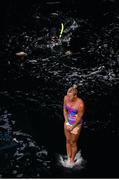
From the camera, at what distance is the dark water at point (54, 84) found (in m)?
11.1

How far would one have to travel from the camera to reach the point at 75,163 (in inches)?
427

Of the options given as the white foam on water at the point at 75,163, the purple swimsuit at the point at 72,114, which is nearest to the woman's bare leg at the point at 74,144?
the white foam on water at the point at 75,163

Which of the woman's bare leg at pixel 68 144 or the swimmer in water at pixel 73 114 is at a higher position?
the swimmer in water at pixel 73 114

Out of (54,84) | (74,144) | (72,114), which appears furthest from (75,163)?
(54,84)

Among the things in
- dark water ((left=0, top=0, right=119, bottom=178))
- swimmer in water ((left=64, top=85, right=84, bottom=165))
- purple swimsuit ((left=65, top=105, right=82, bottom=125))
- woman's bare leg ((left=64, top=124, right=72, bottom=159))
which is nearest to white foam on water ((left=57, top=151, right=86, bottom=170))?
dark water ((left=0, top=0, right=119, bottom=178))

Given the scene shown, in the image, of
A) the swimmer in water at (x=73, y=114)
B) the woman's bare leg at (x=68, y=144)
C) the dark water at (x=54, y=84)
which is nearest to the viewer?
the swimmer in water at (x=73, y=114)

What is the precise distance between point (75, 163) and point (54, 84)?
522 cm

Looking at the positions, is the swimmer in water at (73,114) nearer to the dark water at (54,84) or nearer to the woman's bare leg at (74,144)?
the woman's bare leg at (74,144)

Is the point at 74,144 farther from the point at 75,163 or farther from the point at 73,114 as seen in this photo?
the point at 73,114

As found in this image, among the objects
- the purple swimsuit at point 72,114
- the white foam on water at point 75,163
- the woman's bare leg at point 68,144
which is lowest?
the white foam on water at point 75,163

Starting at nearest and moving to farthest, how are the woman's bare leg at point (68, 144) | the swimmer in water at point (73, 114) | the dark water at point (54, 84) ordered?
the swimmer in water at point (73, 114), the woman's bare leg at point (68, 144), the dark water at point (54, 84)

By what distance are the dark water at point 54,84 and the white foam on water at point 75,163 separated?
4.0 inches

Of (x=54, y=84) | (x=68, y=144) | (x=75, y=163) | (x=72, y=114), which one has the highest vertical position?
(x=72, y=114)

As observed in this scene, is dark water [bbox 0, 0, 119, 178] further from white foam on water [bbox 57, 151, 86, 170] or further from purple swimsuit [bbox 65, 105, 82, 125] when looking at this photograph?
purple swimsuit [bbox 65, 105, 82, 125]
